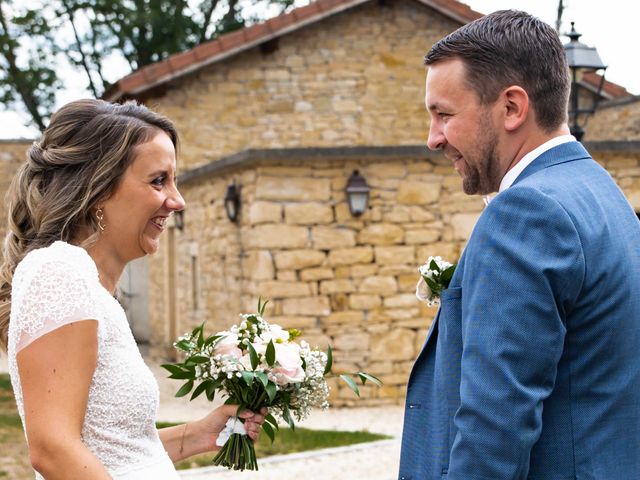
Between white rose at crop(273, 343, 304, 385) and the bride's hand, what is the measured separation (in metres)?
0.13

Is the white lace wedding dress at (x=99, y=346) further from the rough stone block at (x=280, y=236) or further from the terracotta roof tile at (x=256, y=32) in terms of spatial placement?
the terracotta roof tile at (x=256, y=32)

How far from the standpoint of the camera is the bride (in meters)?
1.95

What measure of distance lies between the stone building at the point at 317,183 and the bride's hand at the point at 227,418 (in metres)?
6.90

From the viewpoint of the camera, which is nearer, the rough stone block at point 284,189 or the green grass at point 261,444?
the green grass at point 261,444

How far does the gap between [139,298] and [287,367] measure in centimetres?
1462

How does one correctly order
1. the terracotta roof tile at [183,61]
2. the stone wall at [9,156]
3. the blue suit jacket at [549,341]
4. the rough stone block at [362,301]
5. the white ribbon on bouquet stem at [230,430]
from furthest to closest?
the stone wall at [9,156] < the terracotta roof tile at [183,61] < the rough stone block at [362,301] < the white ribbon on bouquet stem at [230,430] < the blue suit jacket at [549,341]

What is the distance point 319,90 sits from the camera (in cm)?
1465

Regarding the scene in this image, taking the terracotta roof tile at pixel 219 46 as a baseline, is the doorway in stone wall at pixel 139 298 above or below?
below

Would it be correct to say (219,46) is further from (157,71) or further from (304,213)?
(304,213)

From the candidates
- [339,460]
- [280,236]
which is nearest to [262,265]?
[280,236]

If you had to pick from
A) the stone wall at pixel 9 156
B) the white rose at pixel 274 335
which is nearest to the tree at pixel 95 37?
the stone wall at pixel 9 156

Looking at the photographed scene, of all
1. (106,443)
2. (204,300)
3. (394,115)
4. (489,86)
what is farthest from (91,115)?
(394,115)

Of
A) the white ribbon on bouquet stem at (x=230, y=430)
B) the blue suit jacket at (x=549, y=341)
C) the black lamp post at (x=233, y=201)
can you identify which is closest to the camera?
the blue suit jacket at (x=549, y=341)

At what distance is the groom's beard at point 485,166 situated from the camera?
1.96 m
